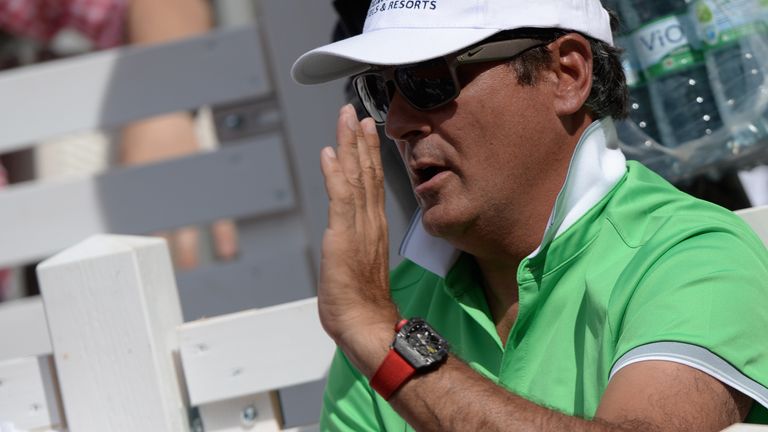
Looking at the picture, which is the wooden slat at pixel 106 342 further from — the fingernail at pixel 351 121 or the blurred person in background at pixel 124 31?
the blurred person in background at pixel 124 31

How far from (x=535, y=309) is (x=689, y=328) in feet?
1.29

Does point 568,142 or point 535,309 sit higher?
point 568,142

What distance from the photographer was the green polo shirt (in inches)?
66.9

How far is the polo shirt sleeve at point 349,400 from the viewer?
2227 mm

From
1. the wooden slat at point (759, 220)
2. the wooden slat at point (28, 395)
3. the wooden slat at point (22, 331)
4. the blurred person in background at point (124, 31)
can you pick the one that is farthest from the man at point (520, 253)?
the blurred person in background at point (124, 31)

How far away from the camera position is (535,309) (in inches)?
80.0

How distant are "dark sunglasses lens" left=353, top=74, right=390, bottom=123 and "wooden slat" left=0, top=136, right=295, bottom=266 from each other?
65.5 inches

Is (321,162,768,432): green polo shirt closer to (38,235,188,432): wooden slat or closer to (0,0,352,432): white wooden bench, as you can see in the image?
(38,235,188,432): wooden slat

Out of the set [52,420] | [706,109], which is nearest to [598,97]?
[706,109]

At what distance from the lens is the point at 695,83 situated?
2.62 meters

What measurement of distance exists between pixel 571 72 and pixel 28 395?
4.05 ft

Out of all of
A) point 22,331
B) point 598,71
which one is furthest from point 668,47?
point 22,331

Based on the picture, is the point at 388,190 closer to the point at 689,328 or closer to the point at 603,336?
the point at 603,336

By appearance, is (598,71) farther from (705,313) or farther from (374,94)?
Result: (705,313)
